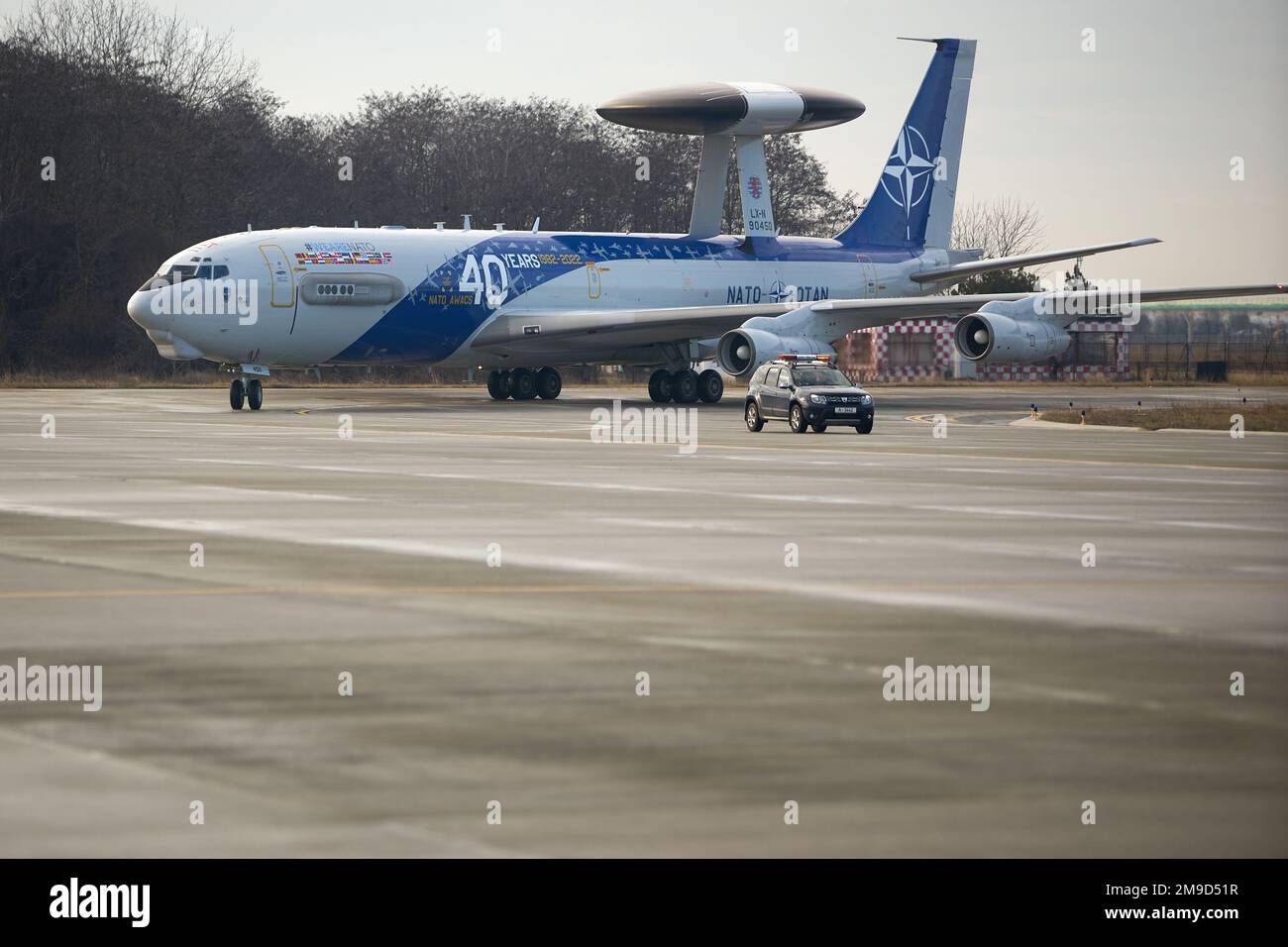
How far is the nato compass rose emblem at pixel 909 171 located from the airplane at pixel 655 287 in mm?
66

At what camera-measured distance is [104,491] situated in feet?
82.2

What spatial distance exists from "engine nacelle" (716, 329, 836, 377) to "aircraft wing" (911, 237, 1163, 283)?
6.82 metres

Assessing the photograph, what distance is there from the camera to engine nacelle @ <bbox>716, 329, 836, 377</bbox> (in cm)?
5269

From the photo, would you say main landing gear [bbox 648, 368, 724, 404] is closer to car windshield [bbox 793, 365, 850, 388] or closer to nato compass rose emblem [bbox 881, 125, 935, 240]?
nato compass rose emblem [bbox 881, 125, 935, 240]

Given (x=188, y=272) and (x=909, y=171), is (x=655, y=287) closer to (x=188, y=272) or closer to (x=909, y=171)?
(x=909, y=171)

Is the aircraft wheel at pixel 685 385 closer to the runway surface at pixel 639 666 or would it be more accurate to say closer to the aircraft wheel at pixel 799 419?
the aircraft wheel at pixel 799 419

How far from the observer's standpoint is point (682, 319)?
55.9 m

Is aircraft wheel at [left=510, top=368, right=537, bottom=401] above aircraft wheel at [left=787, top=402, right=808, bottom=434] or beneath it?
above

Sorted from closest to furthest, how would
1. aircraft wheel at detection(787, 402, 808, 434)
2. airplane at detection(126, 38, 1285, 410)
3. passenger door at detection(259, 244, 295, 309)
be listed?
aircraft wheel at detection(787, 402, 808, 434)
passenger door at detection(259, 244, 295, 309)
airplane at detection(126, 38, 1285, 410)

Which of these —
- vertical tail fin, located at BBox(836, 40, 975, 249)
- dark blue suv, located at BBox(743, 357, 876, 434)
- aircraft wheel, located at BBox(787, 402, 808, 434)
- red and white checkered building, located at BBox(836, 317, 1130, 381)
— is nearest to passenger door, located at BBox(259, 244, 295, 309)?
dark blue suv, located at BBox(743, 357, 876, 434)

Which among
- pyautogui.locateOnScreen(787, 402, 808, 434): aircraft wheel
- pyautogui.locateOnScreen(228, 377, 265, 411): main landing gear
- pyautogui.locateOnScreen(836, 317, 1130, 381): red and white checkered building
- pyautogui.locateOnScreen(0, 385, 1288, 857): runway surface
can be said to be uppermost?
pyautogui.locateOnScreen(836, 317, 1130, 381): red and white checkered building

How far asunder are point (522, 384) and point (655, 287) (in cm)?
487

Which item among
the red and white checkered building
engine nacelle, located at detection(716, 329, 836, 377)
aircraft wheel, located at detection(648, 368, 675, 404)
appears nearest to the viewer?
engine nacelle, located at detection(716, 329, 836, 377)

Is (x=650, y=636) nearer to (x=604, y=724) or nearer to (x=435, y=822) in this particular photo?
(x=604, y=724)
